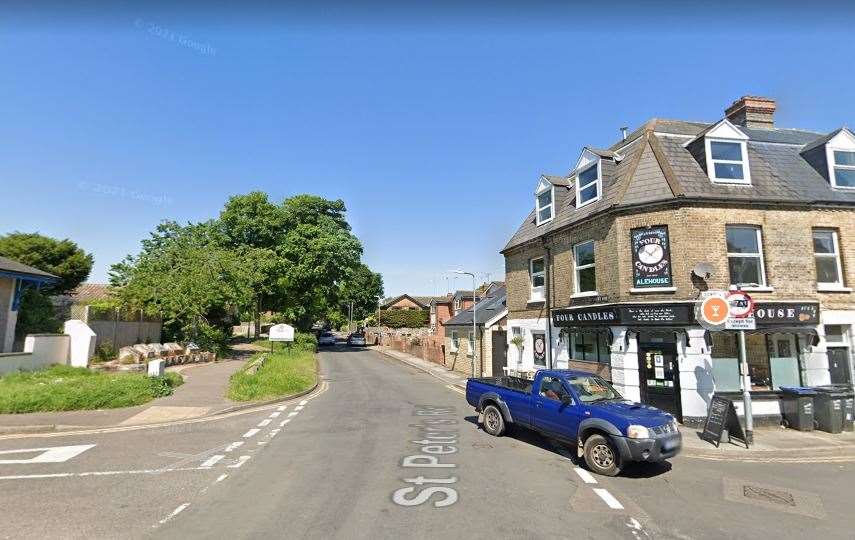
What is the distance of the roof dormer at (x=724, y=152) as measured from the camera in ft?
47.4

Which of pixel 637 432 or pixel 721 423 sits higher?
pixel 637 432

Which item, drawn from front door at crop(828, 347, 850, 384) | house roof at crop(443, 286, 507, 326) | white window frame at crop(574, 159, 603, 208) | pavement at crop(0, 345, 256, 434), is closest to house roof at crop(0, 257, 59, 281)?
pavement at crop(0, 345, 256, 434)

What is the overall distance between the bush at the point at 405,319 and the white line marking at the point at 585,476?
2602 inches

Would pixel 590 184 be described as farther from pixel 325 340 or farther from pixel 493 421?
pixel 325 340

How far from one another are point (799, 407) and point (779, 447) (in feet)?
8.76

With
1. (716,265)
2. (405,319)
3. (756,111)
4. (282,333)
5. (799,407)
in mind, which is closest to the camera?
(799,407)

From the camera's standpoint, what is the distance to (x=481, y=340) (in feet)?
85.0

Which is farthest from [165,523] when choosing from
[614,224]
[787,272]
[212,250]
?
[212,250]

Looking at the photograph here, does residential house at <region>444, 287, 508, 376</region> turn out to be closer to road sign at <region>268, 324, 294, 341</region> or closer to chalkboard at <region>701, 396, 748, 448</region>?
road sign at <region>268, 324, 294, 341</region>

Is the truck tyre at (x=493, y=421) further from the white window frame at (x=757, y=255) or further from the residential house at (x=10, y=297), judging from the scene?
the residential house at (x=10, y=297)

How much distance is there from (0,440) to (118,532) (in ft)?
24.3

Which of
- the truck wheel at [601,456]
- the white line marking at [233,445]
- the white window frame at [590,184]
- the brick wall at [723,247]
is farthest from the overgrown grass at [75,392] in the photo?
the white window frame at [590,184]

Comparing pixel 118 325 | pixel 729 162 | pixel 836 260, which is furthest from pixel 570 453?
pixel 118 325

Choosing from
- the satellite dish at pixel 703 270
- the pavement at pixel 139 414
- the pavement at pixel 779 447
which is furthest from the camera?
the satellite dish at pixel 703 270
